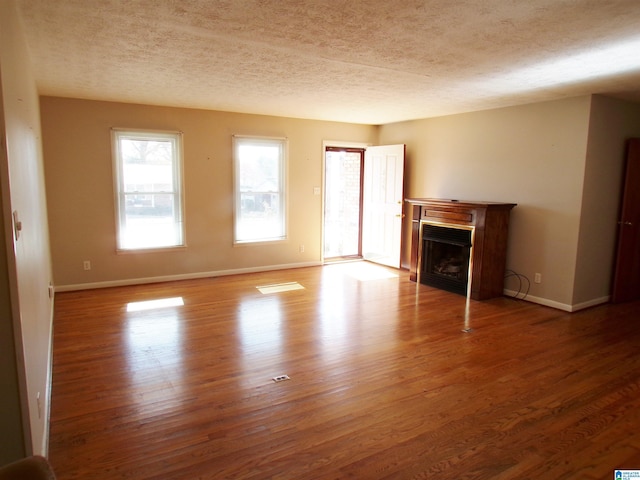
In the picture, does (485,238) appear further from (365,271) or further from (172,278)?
(172,278)

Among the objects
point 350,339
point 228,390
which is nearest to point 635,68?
point 350,339

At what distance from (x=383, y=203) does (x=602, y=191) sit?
3081 mm

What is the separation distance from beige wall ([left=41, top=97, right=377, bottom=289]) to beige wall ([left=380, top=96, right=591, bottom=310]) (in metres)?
2.00

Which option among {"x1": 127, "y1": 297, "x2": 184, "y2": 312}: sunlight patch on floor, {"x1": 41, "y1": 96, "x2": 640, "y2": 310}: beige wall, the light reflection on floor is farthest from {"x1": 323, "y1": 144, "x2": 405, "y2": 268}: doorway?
the light reflection on floor

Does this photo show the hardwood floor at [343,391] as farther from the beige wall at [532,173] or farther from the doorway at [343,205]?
the doorway at [343,205]

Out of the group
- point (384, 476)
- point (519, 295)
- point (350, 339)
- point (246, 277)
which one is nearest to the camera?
point (384, 476)

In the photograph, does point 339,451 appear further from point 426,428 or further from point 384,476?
point 426,428

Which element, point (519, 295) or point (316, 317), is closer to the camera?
point (316, 317)

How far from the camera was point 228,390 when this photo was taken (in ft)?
9.42

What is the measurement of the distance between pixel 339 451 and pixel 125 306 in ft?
11.1

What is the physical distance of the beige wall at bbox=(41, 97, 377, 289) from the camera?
5.09 metres

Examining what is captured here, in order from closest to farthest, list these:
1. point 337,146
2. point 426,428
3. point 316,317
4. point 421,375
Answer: point 426,428, point 421,375, point 316,317, point 337,146

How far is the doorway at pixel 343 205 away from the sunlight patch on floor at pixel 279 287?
1.68m

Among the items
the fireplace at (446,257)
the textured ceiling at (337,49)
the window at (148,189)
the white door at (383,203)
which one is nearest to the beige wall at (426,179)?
the window at (148,189)
